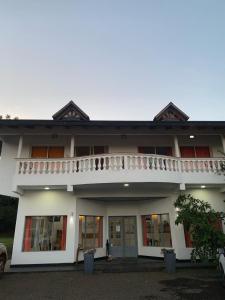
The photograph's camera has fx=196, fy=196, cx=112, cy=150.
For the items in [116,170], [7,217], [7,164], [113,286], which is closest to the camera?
[113,286]

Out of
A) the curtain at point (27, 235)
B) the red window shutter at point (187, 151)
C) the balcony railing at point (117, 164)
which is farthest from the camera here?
the red window shutter at point (187, 151)

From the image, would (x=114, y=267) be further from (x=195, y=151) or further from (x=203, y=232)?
(x=195, y=151)

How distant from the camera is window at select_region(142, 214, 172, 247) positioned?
9711 mm

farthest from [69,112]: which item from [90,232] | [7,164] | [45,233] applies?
[90,232]

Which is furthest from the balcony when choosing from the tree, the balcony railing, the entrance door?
the entrance door

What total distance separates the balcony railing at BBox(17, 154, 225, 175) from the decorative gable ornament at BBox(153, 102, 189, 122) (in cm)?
436

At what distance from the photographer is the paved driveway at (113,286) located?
5.25m

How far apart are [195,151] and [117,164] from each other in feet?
17.3

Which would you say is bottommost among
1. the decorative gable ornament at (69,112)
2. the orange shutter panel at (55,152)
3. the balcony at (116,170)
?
the balcony at (116,170)

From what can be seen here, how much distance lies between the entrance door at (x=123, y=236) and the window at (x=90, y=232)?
648 millimetres

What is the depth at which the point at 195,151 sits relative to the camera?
1110cm

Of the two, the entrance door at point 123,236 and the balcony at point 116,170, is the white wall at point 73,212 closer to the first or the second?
the entrance door at point 123,236

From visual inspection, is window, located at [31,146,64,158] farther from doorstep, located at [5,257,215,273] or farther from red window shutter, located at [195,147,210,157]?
red window shutter, located at [195,147,210,157]

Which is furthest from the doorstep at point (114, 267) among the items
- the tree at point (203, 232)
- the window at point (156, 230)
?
the tree at point (203, 232)
